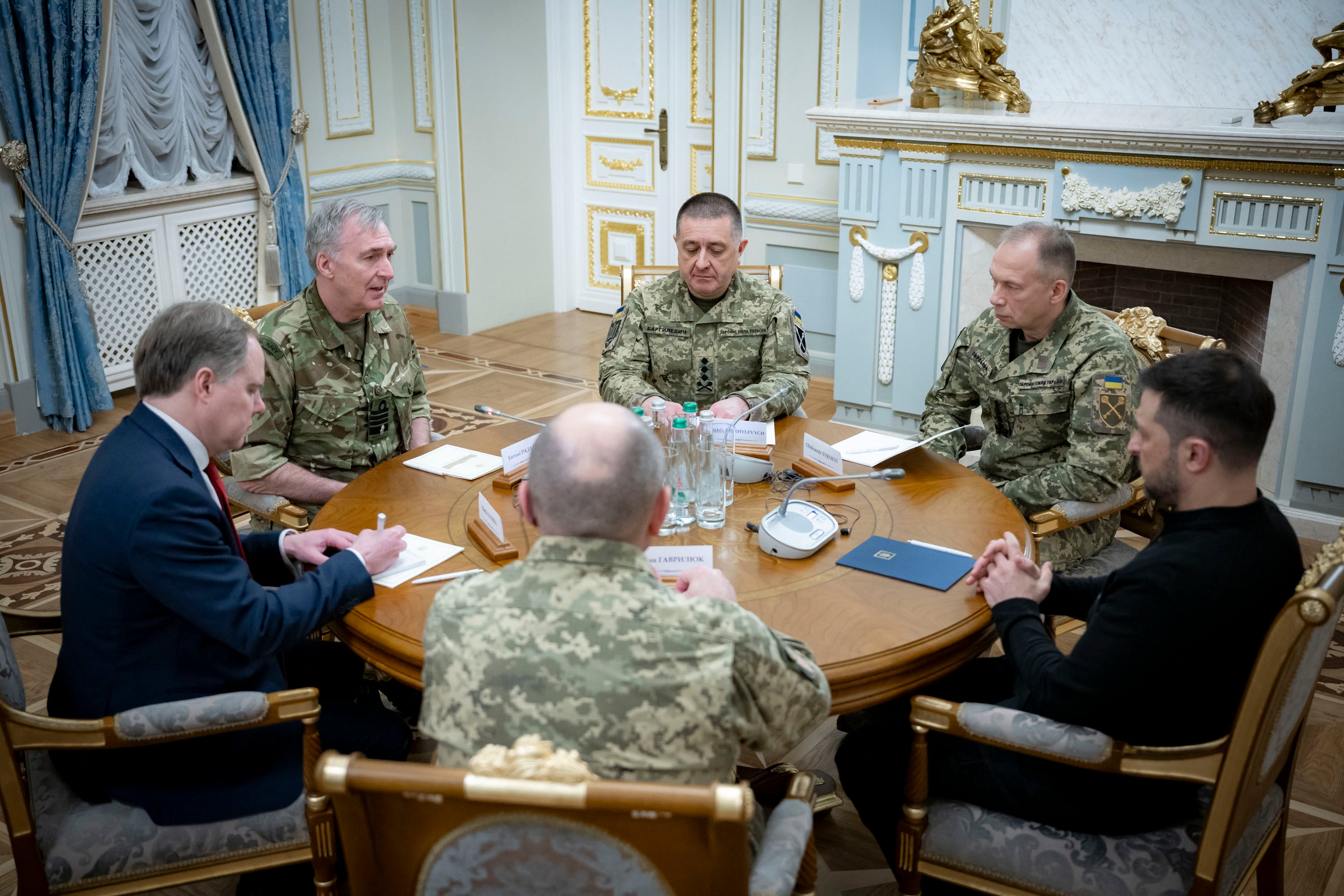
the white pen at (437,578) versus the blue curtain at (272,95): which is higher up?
the blue curtain at (272,95)

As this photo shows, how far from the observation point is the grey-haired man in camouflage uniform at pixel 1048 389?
2.71m

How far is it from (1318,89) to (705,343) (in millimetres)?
2337

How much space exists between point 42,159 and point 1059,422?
14.2 ft

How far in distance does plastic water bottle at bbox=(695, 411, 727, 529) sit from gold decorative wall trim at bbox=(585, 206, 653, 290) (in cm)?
433

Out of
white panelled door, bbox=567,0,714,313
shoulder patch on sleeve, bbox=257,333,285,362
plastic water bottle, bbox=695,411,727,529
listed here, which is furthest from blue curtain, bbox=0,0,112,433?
plastic water bottle, bbox=695,411,727,529

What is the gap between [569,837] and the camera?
1217mm

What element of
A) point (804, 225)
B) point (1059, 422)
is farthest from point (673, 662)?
point (804, 225)

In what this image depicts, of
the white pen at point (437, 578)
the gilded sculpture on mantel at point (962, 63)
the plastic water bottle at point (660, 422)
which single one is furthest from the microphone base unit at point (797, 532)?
the gilded sculpture on mantel at point (962, 63)

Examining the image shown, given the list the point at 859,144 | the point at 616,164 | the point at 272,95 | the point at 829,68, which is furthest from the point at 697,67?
the point at 272,95

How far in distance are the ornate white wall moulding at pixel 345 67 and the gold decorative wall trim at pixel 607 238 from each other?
4.65ft

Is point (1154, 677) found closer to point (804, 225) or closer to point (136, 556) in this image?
point (136, 556)

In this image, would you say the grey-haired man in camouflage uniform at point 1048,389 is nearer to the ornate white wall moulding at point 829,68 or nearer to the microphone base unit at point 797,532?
the microphone base unit at point 797,532

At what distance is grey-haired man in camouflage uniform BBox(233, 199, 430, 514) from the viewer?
2.72m

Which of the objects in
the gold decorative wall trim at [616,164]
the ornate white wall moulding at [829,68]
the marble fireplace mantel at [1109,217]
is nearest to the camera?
the marble fireplace mantel at [1109,217]
